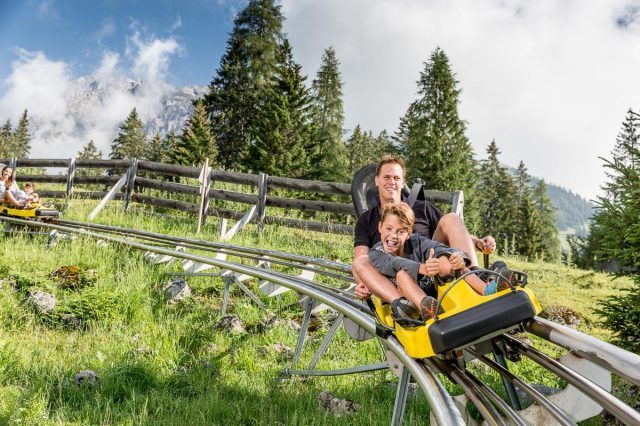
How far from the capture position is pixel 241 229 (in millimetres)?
8406

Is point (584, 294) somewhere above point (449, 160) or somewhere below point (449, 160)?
below

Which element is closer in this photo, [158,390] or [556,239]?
[158,390]

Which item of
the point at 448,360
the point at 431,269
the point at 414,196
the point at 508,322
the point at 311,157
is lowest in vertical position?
the point at 448,360

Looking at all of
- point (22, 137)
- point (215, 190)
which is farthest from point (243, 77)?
point (22, 137)

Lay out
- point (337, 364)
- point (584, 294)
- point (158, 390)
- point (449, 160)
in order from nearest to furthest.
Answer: point (158, 390) < point (337, 364) < point (584, 294) < point (449, 160)

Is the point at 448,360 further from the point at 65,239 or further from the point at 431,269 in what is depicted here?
the point at 65,239

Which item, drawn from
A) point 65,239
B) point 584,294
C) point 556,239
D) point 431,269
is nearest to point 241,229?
point 65,239

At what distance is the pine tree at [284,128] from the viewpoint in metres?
25.6

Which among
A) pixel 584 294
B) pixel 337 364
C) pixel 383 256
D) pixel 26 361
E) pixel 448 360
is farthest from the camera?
pixel 584 294

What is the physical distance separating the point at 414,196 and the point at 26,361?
311cm

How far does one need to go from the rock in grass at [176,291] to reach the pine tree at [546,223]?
42.7 m

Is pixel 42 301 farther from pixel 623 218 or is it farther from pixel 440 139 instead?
pixel 440 139

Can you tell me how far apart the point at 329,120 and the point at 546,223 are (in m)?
29.5

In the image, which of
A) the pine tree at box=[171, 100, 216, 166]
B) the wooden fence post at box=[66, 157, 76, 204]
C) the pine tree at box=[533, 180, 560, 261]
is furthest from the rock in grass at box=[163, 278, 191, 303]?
the pine tree at box=[533, 180, 560, 261]
